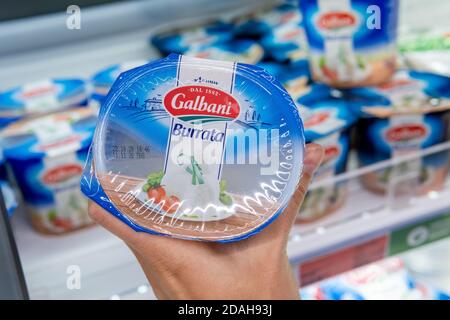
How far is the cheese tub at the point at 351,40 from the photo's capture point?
1.21 m

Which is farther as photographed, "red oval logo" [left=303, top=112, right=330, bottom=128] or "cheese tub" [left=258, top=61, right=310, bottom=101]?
"cheese tub" [left=258, top=61, right=310, bottom=101]

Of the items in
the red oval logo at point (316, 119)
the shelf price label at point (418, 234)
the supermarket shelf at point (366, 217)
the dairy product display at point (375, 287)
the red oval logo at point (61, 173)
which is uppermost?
the red oval logo at point (316, 119)

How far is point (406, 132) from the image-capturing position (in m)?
1.24

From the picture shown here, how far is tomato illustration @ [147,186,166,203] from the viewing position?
2.55 ft

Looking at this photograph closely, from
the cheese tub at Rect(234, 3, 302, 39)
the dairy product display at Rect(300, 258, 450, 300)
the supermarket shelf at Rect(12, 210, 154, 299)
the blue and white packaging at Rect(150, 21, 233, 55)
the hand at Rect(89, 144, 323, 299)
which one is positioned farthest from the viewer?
the cheese tub at Rect(234, 3, 302, 39)

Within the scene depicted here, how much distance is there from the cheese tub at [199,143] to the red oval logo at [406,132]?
1.69 feet

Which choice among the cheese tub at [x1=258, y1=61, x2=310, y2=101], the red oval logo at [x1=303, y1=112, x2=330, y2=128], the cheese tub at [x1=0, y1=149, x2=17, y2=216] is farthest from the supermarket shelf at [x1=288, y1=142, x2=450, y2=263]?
the cheese tub at [x1=0, y1=149, x2=17, y2=216]

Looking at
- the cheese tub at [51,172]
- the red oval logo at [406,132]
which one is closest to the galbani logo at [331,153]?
the red oval logo at [406,132]

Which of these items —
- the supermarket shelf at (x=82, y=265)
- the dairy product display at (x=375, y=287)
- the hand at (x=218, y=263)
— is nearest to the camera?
the hand at (x=218, y=263)

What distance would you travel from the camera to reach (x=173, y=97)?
78 centimetres

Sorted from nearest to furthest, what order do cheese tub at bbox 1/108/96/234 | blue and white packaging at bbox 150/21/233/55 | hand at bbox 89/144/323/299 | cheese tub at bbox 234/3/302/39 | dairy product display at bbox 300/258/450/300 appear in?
hand at bbox 89/144/323/299
cheese tub at bbox 1/108/96/234
dairy product display at bbox 300/258/450/300
blue and white packaging at bbox 150/21/233/55
cheese tub at bbox 234/3/302/39

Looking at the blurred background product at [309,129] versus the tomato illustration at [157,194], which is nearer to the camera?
the tomato illustration at [157,194]

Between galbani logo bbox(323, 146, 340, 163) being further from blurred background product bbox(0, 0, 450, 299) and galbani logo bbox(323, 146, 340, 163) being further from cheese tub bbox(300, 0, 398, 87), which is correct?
cheese tub bbox(300, 0, 398, 87)

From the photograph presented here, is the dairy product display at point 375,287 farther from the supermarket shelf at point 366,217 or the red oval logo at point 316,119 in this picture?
the red oval logo at point 316,119
